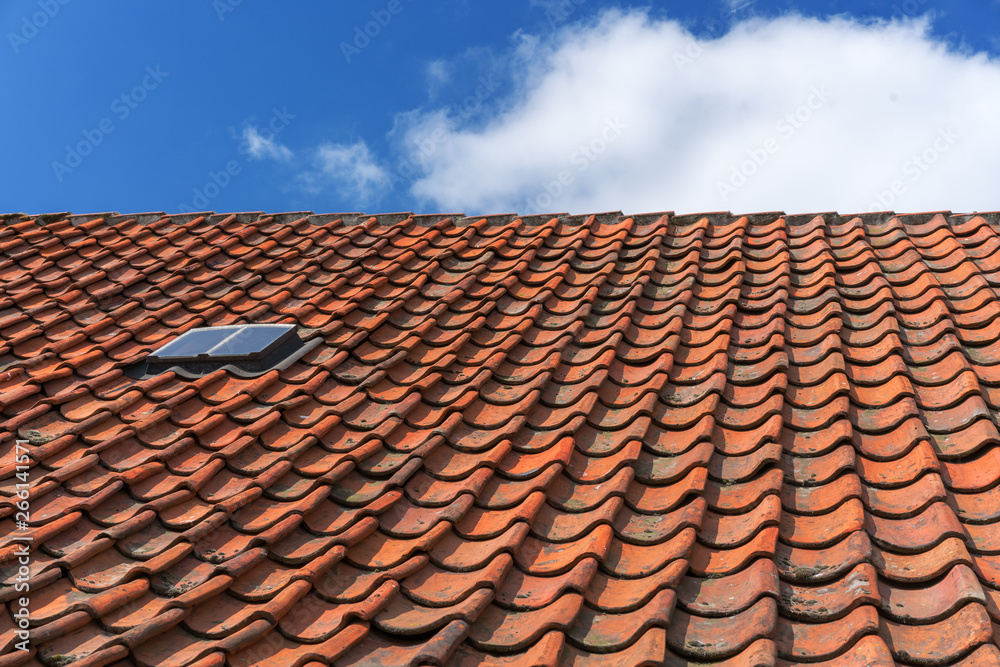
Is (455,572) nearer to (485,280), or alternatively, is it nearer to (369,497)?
(369,497)

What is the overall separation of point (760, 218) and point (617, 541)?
4138mm

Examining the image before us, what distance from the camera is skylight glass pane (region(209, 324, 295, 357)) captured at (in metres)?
4.87

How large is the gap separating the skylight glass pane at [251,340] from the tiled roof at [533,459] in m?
0.21

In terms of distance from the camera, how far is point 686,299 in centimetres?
506

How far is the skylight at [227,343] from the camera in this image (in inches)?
191

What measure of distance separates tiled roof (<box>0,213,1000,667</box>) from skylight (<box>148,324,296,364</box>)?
0.18 metres

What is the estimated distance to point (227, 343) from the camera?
4.98m
